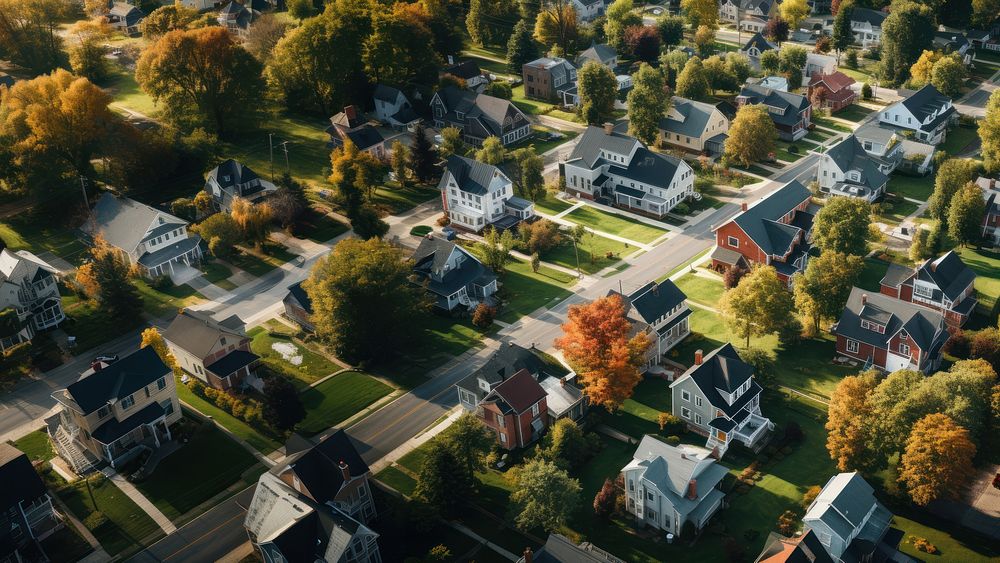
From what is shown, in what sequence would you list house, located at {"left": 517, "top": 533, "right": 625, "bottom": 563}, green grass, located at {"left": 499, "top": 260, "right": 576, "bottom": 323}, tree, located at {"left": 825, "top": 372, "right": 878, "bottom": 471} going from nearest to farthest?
house, located at {"left": 517, "top": 533, "right": 625, "bottom": 563} < tree, located at {"left": 825, "top": 372, "right": 878, "bottom": 471} < green grass, located at {"left": 499, "top": 260, "right": 576, "bottom": 323}

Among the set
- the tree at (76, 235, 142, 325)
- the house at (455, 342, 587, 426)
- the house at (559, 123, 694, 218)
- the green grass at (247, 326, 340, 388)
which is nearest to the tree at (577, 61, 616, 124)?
the house at (559, 123, 694, 218)

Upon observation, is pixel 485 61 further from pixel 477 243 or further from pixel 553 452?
pixel 553 452

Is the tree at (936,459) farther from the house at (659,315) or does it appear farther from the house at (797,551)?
the house at (659,315)

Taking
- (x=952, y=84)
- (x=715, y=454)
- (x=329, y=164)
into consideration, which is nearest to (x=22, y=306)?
(x=329, y=164)

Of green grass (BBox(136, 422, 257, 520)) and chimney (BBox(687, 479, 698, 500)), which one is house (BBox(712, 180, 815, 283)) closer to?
chimney (BBox(687, 479, 698, 500))

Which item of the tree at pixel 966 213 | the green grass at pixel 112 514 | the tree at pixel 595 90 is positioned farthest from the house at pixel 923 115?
the green grass at pixel 112 514

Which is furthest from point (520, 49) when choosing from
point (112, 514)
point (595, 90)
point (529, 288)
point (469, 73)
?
point (112, 514)
